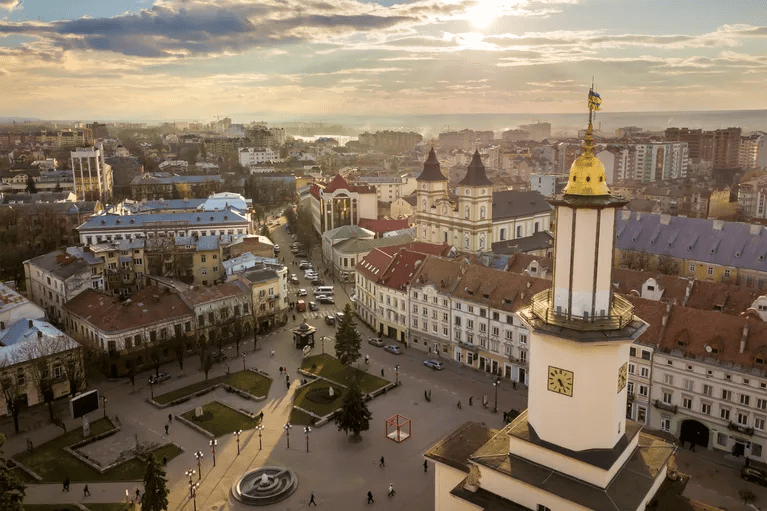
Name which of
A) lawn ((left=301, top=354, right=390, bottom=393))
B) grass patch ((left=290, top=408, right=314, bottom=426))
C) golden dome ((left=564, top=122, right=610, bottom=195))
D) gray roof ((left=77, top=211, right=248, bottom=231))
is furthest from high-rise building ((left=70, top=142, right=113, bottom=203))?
golden dome ((left=564, top=122, right=610, bottom=195))

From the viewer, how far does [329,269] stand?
8331cm

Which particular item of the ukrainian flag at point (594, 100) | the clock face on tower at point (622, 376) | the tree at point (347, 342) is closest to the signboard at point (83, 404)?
the tree at point (347, 342)

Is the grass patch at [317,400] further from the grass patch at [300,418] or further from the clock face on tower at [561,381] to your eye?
the clock face on tower at [561,381]

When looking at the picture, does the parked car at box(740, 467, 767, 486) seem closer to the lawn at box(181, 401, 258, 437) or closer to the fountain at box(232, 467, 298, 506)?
the fountain at box(232, 467, 298, 506)

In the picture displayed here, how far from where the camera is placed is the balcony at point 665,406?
→ 38312mm

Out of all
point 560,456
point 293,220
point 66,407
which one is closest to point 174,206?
point 293,220

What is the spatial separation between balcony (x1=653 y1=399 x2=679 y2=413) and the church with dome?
35.6 metres

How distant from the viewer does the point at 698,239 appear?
6612 cm

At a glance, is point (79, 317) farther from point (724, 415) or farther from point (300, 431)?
point (724, 415)

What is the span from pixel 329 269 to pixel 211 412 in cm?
4181

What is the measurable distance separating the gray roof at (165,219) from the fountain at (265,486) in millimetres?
50826

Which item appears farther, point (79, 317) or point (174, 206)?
point (174, 206)

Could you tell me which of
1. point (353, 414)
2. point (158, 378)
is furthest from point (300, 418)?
point (158, 378)

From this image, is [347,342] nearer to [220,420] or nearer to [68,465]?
[220,420]
